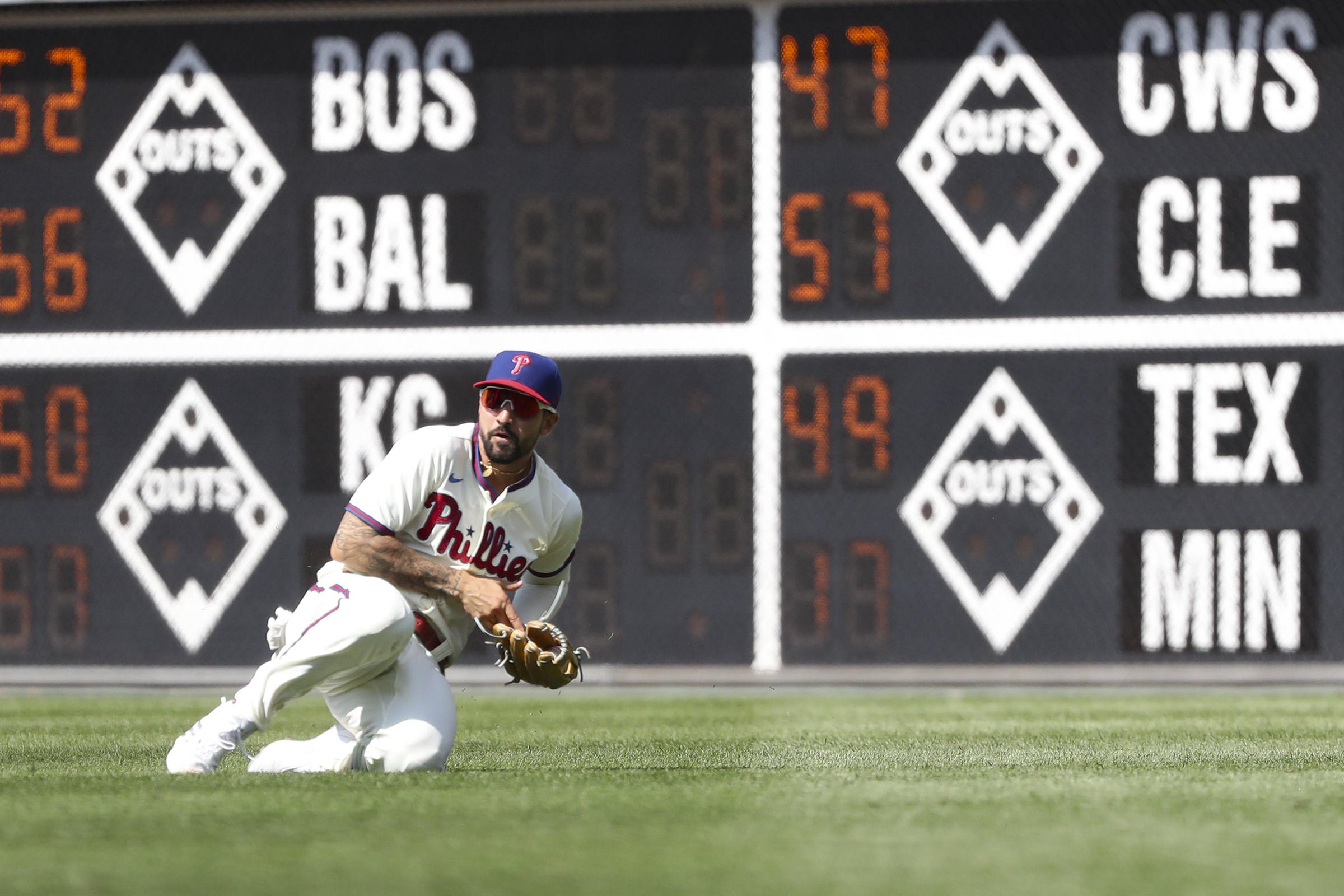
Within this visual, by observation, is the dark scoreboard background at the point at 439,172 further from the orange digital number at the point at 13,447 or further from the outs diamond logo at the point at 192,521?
the outs diamond logo at the point at 192,521

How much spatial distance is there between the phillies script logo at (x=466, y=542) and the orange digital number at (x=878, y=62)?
647 cm

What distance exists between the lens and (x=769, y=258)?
11656 mm

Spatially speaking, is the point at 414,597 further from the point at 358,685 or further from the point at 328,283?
the point at 328,283

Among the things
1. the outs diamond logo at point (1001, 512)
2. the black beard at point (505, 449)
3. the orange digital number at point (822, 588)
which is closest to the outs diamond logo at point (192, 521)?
the orange digital number at point (822, 588)

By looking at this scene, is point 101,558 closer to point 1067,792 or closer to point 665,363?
point 665,363

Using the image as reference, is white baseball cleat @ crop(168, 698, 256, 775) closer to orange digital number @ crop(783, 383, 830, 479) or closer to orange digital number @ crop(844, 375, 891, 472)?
orange digital number @ crop(783, 383, 830, 479)

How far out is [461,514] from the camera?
582cm

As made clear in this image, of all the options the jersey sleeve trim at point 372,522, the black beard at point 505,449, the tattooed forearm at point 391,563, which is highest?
the black beard at point 505,449

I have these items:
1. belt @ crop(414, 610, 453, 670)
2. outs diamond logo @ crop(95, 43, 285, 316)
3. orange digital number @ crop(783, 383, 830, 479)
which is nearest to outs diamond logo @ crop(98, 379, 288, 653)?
outs diamond logo @ crop(95, 43, 285, 316)

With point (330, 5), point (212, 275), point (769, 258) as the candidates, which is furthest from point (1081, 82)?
point (212, 275)

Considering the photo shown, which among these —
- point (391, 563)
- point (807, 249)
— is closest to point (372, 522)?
point (391, 563)

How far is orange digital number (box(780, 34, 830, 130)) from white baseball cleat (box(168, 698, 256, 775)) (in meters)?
7.32

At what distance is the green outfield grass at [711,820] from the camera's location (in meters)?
3.54

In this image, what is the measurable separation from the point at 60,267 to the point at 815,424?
16.8 ft
